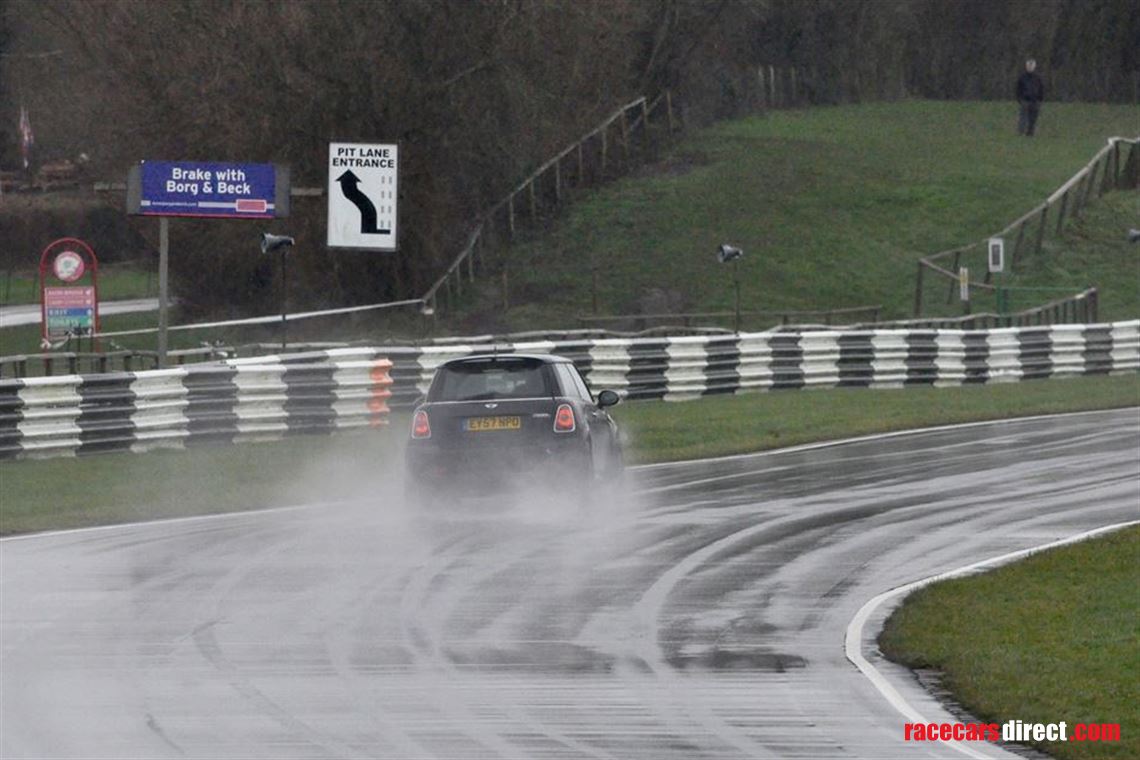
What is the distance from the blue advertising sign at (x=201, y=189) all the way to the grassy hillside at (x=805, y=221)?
2259 cm

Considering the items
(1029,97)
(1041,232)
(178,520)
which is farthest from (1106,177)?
(178,520)

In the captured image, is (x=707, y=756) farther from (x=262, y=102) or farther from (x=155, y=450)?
(x=262, y=102)

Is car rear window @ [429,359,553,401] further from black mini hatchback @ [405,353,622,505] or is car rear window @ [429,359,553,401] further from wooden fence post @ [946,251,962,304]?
wooden fence post @ [946,251,962,304]

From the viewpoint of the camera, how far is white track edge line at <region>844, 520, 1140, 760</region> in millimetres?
9898

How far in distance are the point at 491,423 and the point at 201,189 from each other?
9.00m

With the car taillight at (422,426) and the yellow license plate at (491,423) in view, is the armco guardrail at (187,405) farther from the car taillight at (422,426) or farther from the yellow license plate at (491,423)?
the yellow license plate at (491,423)

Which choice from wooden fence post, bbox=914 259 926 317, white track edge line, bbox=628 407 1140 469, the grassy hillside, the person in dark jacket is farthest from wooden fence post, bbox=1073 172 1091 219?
white track edge line, bbox=628 407 1140 469

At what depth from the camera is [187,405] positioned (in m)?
24.7

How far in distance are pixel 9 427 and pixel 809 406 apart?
40.5ft

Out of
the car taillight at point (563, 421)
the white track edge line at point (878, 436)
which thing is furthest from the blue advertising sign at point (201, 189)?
the car taillight at point (563, 421)


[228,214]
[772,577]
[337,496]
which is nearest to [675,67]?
[228,214]

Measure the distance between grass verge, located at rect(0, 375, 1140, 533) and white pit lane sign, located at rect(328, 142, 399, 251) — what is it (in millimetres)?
2543

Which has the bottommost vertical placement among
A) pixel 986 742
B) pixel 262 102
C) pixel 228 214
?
pixel 986 742

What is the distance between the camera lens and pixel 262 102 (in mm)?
44844
